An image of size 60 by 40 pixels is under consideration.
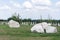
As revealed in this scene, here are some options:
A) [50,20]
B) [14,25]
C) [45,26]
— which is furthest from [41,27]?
[50,20]

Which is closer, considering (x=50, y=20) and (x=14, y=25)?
(x=14, y=25)

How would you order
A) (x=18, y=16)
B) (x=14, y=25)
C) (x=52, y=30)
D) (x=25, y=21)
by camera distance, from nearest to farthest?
(x=52, y=30), (x=14, y=25), (x=18, y=16), (x=25, y=21)

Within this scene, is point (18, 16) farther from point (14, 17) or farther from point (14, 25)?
point (14, 25)

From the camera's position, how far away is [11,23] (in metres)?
57.8

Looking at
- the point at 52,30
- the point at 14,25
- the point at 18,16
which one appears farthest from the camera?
the point at 18,16

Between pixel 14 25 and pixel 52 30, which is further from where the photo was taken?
pixel 14 25

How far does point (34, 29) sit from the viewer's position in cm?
3722

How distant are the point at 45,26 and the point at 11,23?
21.2 metres

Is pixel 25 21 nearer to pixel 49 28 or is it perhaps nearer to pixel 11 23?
pixel 11 23

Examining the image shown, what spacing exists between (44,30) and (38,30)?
4.21ft

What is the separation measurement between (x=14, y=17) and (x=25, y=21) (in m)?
19.6

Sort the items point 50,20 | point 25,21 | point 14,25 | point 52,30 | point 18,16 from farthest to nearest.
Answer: point 25,21, point 50,20, point 18,16, point 14,25, point 52,30

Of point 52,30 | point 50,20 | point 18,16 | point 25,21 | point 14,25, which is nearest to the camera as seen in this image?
point 52,30

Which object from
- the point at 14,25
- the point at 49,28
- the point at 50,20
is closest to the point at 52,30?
the point at 49,28
